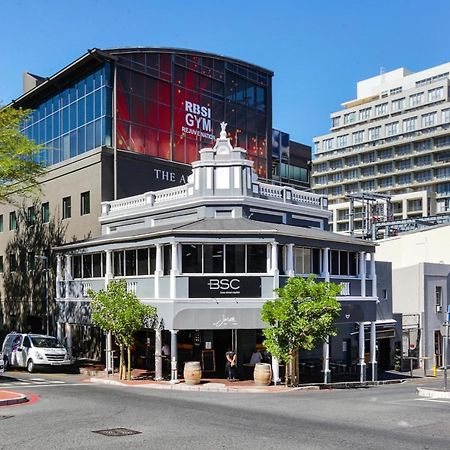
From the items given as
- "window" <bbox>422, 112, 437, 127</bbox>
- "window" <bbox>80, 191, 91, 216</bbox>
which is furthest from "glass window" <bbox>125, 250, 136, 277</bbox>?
"window" <bbox>422, 112, 437, 127</bbox>

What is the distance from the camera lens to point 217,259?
1232 inches

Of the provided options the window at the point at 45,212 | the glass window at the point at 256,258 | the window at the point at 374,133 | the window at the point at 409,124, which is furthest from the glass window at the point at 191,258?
the window at the point at 374,133

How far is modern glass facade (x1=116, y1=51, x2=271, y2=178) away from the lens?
144 feet

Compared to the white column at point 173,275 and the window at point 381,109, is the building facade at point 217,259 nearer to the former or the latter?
the white column at point 173,275

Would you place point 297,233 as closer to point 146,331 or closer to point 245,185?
point 245,185

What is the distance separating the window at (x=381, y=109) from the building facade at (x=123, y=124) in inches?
3083

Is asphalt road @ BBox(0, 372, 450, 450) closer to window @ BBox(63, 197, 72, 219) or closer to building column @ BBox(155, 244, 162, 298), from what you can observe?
building column @ BBox(155, 244, 162, 298)

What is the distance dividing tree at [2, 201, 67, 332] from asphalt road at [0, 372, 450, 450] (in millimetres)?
21684

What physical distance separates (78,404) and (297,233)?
15115mm

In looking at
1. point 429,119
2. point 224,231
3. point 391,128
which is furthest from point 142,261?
point 391,128

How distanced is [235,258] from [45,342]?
36.5 ft

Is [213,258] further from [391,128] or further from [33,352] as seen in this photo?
[391,128]

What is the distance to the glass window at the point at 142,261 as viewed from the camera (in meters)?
33.4

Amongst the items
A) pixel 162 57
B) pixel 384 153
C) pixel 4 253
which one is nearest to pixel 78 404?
pixel 162 57
